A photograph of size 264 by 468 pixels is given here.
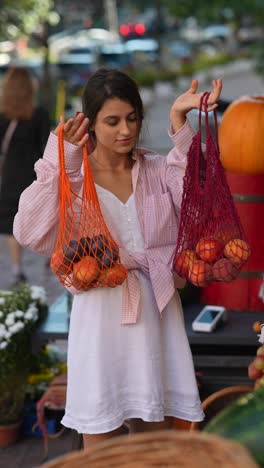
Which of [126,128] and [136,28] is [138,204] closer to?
[126,128]

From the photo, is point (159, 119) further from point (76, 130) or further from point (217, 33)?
point (217, 33)

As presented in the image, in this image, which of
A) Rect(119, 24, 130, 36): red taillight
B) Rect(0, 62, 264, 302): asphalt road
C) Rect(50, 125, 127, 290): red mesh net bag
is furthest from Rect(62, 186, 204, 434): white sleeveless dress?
Rect(119, 24, 130, 36): red taillight

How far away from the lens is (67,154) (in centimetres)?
338

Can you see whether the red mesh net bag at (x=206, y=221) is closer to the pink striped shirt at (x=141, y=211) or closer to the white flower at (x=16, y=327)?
the pink striped shirt at (x=141, y=211)

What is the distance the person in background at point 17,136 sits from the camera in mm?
7758

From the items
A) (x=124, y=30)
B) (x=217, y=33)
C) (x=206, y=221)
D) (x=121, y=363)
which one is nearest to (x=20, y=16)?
(x=206, y=221)

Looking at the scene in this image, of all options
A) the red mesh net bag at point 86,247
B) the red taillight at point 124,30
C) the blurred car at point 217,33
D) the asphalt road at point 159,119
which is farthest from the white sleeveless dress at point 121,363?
the blurred car at point 217,33

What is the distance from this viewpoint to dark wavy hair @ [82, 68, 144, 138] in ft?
11.4

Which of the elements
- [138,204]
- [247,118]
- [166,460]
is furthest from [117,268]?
[247,118]

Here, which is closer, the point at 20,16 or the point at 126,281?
the point at 126,281

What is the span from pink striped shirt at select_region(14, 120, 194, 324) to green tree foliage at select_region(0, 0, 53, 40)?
531 inches

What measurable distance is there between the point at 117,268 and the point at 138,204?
0.29m

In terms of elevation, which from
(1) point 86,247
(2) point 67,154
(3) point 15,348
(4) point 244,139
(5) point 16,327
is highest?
(2) point 67,154

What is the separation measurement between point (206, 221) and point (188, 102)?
17.0 inches
